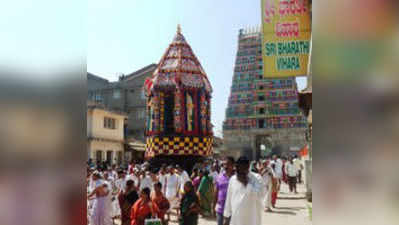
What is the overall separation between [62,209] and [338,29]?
1063 millimetres

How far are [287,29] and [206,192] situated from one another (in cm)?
429

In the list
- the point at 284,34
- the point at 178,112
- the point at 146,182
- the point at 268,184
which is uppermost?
the point at 284,34

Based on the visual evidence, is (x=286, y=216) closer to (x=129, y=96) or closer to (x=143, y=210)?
(x=143, y=210)

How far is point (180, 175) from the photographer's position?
10.2 metres

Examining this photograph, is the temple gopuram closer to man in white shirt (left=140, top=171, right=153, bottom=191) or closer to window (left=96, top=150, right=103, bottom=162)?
man in white shirt (left=140, top=171, right=153, bottom=191)

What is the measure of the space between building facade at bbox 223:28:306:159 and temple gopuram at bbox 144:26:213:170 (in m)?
26.9

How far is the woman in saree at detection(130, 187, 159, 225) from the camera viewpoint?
5.68 metres

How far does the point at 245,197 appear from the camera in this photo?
448cm

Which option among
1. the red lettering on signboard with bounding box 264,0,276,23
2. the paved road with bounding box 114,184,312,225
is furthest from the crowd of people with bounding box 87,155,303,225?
the red lettering on signboard with bounding box 264,0,276,23

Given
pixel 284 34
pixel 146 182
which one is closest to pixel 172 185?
pixel 146 182

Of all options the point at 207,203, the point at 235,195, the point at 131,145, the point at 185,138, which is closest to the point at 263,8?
the point at 235,195

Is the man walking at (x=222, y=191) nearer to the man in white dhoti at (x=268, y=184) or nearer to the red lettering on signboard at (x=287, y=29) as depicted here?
the red lettering on signboard at (x=287, y=29)

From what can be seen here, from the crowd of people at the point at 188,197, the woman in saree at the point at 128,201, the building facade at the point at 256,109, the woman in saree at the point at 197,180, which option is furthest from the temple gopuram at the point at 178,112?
the building facade at the point at 256,109

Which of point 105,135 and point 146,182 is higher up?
point 105,135
